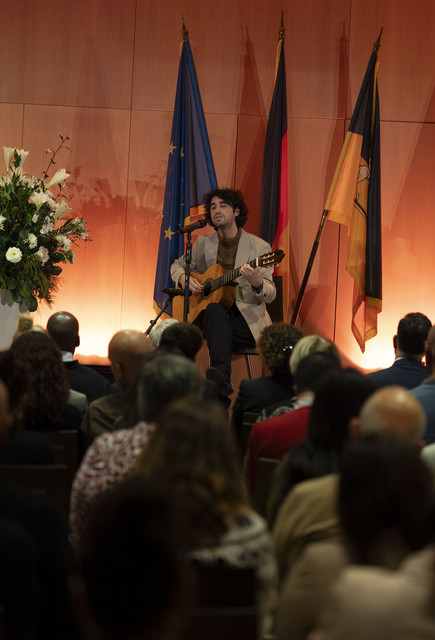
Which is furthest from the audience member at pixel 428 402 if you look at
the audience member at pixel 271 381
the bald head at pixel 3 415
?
the bald head at pixel 3 415

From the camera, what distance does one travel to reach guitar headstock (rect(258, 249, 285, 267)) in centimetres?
517

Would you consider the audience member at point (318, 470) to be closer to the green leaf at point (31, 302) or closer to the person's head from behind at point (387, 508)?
the person's head from behind at point (387, 508)

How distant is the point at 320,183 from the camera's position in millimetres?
6730

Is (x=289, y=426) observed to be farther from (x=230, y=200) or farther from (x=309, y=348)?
(x=230, y=200)

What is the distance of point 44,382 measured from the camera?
2914 mm

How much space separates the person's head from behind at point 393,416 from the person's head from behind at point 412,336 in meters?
2.04

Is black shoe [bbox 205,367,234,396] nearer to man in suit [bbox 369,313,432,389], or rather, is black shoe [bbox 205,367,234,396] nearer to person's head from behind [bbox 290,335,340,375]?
man in suit [bbox 369,313,432,389]

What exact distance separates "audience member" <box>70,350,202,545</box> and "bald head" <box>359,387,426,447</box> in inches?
20.8

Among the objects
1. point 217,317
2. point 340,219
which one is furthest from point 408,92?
point 217,317

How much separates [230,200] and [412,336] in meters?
2.30

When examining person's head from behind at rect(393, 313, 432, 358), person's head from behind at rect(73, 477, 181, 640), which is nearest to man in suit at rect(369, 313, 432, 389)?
person's head from behind at rect(393, 313, 432, 358)

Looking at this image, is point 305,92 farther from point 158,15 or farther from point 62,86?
point 62,86

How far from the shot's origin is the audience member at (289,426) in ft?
8.44

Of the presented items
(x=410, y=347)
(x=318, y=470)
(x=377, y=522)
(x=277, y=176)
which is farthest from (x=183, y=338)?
(x=277, y=176)
